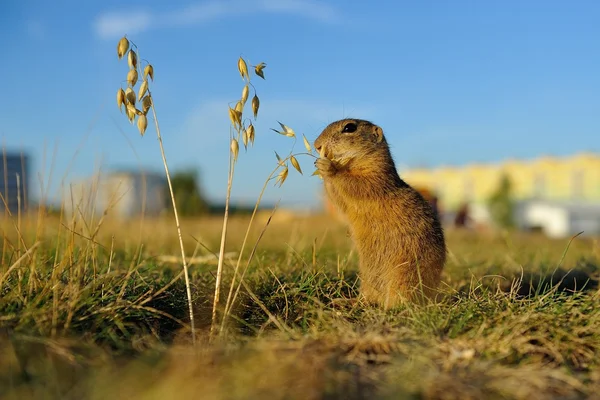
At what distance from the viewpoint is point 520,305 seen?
2.58m

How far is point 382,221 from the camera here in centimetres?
312

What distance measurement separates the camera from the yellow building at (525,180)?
34094 mm

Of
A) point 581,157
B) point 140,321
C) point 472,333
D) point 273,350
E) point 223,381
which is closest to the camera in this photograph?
point 223,381

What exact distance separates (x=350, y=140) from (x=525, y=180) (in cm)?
3658

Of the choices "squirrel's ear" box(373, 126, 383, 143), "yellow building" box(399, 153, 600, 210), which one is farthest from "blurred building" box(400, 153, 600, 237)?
"squirrel's ear" box(373, 126, 383, 143)

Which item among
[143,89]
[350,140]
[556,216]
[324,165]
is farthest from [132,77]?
[556,216]

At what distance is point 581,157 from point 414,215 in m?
35.2

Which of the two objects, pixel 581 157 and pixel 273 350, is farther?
pixel 581 157

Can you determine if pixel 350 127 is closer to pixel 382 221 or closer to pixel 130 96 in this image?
pixel 382 221

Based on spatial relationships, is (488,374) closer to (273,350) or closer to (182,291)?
(273,350)

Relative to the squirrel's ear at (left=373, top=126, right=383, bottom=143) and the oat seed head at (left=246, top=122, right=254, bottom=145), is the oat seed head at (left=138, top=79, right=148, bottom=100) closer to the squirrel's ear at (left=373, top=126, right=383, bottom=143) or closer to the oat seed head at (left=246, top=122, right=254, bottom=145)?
the oat seed head at (left=246, top=122, right=254, bottom=145)

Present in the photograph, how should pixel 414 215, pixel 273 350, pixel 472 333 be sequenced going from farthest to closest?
1. pixel 414 215
2. pixel 472 333
3. pixel 273 350

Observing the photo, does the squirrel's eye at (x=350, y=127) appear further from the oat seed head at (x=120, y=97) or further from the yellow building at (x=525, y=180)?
the yellow building at (x=525, y=180)

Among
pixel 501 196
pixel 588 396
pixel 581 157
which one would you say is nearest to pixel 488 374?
pixel 588 396
